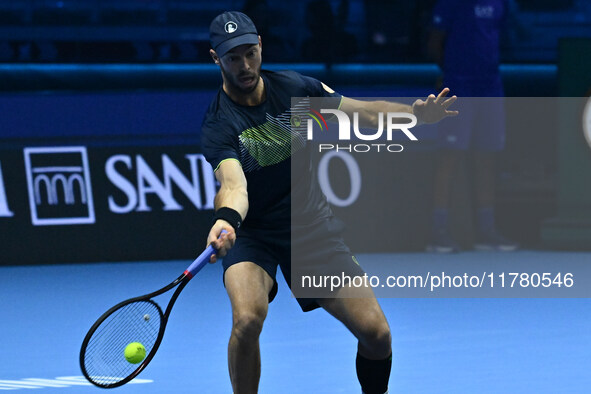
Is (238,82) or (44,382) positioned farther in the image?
(44,382)

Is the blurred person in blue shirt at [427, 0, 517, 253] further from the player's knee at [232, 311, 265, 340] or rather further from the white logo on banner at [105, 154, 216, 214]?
the player's knee at [232, 311, 265, 340]

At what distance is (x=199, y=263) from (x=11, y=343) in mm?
2418

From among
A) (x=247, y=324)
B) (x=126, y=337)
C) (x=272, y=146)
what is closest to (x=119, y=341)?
(x=126, y=337)

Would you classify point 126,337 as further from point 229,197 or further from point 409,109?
point 409,109

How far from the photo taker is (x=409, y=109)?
15.2 ft

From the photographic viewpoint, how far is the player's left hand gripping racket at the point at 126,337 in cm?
406

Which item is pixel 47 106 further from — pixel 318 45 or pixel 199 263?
pixel 199 263

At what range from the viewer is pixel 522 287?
7539 millimetres

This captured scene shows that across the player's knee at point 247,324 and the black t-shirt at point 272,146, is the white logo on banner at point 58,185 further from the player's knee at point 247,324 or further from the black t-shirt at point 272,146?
the player's knee at point 247,324

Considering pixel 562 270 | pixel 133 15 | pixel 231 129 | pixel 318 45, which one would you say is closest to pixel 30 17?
pixel 133 15

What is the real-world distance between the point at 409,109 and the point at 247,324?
3.61 feet

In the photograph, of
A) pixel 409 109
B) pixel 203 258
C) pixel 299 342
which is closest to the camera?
pixel 203 258

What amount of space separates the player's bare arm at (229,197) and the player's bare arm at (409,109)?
63 centimetres

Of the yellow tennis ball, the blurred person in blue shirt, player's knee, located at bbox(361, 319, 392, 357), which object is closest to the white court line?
the yellow tennis ball
